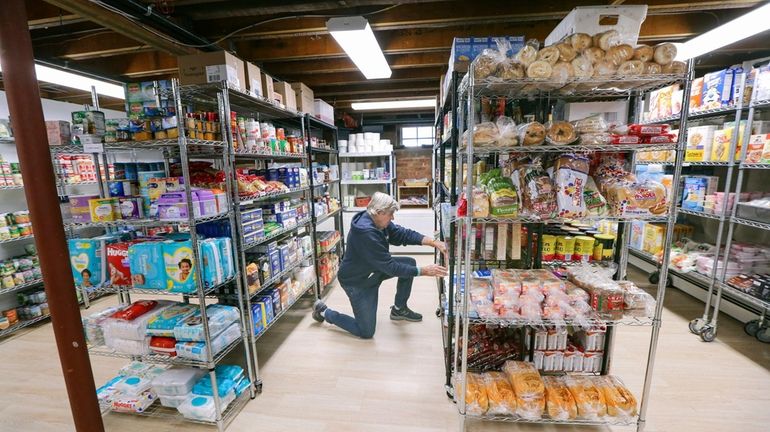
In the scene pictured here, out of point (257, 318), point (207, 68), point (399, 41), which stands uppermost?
point (399, 41)

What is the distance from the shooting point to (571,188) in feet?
5.57

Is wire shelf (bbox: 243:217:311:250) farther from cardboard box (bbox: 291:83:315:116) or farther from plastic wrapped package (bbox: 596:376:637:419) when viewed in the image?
plastic wrapped package (bbox: 596:376:637:419)

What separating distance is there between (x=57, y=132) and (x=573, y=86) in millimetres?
2960

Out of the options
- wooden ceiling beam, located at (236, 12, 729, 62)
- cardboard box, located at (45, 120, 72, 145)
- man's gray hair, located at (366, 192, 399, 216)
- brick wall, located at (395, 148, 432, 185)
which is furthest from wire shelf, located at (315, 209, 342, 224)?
brick wall, located at (395, 148, 432, 185)

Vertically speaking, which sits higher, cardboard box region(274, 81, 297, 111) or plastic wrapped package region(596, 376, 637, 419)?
cardboard box region(274, 81, 297, 111)

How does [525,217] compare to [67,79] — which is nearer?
[525,217]

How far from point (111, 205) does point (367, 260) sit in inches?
73.3

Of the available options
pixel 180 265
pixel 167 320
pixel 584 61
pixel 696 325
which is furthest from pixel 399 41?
pixel 696 325

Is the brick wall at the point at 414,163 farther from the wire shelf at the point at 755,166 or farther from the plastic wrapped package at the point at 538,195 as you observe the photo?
the plastic wrapped package at the point at 538,195

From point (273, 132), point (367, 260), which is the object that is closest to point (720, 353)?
point (367, 260)

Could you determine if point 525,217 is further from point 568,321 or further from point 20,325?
point 20,325

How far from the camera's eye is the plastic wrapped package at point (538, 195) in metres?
1.72

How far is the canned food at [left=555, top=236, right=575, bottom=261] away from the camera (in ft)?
6.94

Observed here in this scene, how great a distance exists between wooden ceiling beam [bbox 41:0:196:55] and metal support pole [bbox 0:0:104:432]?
0.60m
